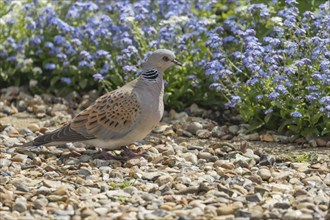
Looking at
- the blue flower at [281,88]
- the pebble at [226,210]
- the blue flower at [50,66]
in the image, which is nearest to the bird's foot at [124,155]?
the blue flower at [281,88]

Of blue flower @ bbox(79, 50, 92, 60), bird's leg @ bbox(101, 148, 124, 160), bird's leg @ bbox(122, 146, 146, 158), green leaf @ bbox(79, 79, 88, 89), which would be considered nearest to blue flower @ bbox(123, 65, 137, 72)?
blue flower @ bbox(79, 50, 92, 60)

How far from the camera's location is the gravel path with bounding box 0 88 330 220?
5.66 m

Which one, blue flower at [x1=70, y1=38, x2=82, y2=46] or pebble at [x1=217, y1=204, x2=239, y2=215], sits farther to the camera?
Result: blue flower at [x1=70, y1=38, x2=82, y2=46]

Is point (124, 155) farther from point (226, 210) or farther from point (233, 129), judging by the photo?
point (226, 210)

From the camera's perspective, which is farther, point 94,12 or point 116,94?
point 94,12

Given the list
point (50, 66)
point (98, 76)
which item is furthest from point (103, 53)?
point (50, 66)

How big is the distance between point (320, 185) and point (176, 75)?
9.36 ft

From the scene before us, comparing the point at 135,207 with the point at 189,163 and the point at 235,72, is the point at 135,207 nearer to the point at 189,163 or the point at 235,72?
the point at 189,163

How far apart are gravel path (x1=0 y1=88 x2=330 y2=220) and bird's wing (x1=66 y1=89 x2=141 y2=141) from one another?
23cm

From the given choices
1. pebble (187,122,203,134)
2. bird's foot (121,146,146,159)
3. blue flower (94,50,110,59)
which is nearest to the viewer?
bird's foot (121,146,146,159)

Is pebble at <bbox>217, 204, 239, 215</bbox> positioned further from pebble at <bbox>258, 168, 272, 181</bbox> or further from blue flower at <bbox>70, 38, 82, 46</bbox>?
blue flower at <bbox>70, 38, 82, 46</bbox>

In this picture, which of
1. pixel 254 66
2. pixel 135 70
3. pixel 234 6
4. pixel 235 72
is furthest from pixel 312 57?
pixel 234 6

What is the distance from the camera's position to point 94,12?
996cm

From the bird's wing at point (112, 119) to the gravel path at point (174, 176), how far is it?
23cm
